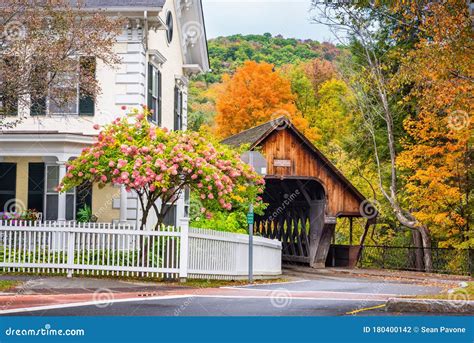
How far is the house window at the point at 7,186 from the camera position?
24.4m

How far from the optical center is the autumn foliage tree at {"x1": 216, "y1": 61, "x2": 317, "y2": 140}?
55.4 metres

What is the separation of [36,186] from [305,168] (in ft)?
43.7

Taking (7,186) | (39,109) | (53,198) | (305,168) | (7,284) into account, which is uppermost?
(39,109)

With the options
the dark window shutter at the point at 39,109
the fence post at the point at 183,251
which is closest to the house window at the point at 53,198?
the dark window shutter at the point at 39,109

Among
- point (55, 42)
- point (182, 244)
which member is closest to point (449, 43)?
point (182, 244)

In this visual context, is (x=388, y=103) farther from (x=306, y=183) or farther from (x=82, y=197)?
(x=82, y=197)

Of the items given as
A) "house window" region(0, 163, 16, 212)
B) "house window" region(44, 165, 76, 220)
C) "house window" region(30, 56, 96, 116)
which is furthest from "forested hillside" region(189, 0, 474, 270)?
"house window" region(0, 163, 16, 212)

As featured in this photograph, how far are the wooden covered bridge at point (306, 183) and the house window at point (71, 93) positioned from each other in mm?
8240

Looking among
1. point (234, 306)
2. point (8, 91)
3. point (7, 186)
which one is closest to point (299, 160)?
point (7, 186)

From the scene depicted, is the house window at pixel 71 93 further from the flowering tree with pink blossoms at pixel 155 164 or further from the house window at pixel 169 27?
the house window at pixel 169 27

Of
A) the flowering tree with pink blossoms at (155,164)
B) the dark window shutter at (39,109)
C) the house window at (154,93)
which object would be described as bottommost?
the flowering tree with pink blossoms at (155,164)

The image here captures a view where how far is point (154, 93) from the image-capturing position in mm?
26859

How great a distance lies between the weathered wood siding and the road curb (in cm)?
2028

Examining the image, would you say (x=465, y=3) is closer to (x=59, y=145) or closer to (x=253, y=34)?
(x=59, y=145)
